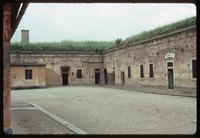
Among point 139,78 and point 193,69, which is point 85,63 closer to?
point 139,78

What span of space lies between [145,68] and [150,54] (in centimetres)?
153

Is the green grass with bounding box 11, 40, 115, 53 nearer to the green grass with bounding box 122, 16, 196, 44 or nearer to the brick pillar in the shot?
the green grass with bounding box 122, 16, 196, 44

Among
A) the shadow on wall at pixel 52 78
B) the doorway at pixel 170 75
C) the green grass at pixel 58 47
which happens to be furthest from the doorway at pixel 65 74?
the doorway at pixel 170 75

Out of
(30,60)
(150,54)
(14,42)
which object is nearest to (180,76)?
(150,54)

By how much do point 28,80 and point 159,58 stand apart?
15288 millimetres

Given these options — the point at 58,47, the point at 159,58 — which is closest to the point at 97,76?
the point at 58,47

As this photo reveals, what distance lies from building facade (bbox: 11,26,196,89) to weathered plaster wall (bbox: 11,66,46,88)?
2.34 m

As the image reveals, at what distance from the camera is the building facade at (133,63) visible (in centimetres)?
2191

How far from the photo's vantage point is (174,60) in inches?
916

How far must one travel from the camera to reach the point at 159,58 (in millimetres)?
25641

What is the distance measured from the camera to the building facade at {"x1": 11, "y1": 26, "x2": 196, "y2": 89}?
21.9 metres

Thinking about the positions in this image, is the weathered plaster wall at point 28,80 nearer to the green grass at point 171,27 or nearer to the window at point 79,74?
the window at point 79,74

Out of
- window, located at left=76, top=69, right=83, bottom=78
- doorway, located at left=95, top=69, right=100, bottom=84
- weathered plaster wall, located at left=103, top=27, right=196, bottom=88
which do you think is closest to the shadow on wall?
window, located at left=76, top=69, right=83, bottom=78

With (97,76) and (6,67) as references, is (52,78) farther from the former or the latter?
(6,67)
